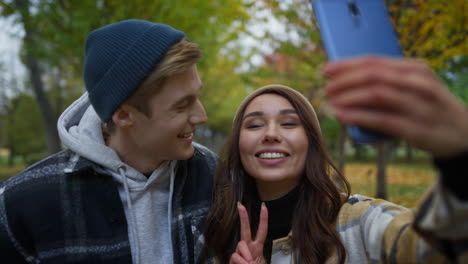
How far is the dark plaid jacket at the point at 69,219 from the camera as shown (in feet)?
6.26

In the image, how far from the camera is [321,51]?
7.16 m

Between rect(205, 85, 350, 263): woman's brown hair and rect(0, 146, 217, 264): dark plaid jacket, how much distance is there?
164mm

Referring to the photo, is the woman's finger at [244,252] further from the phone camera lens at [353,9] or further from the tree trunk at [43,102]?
the tree trunk at [43,102]

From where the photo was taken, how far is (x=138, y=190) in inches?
85.0

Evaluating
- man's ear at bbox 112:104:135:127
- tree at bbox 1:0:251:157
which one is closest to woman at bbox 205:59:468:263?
man's ear at bbox 112:104:135:127

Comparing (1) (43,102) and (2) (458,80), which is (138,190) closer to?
(1) (43,102)

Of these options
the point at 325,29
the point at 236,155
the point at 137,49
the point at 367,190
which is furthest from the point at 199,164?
the point at 367,190

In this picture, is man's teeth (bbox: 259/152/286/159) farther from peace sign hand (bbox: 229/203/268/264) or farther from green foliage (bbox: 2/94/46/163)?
green foliage (bbox: 2/94/46/163)

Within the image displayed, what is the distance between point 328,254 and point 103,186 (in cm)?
128

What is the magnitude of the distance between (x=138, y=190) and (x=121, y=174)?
14 centimetres

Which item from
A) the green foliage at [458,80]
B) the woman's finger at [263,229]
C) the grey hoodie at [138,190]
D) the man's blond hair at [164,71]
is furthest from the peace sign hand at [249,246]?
the green foliage at [458,80]

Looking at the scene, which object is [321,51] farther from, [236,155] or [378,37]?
[378,37]

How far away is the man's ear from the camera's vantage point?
6.92ft

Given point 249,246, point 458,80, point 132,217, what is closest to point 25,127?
point 458,80
